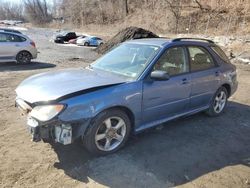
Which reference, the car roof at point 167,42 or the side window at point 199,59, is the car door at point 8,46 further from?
the side window at point 199,59

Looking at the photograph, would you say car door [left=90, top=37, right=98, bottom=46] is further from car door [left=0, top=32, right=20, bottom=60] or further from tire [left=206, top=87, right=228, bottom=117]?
tire [left=206, top=87, right=228, bottom=117]

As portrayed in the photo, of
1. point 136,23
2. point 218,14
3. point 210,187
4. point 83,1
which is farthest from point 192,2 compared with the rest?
point 210,187

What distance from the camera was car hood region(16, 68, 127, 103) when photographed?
418 centimetres

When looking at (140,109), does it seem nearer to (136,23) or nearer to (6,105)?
(6,105)

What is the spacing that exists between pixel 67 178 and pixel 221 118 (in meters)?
3.78

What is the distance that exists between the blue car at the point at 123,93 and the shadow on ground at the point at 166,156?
10.7 inches

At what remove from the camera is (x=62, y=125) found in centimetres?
399

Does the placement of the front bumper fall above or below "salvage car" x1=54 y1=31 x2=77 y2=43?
above

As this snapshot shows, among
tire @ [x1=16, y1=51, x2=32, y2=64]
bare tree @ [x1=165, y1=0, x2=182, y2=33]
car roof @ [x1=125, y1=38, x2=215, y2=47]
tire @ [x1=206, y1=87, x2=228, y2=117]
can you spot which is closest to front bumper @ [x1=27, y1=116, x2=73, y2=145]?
car roof @ [x1=125, y1=38, x2=215, y2=47]

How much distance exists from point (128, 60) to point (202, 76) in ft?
4.87

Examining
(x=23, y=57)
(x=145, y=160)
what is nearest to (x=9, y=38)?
(x=23, y=57)

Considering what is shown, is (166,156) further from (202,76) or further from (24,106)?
(24,106)

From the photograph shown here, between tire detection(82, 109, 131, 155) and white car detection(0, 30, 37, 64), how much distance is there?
36.0 feet

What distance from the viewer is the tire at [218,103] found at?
253 inches
